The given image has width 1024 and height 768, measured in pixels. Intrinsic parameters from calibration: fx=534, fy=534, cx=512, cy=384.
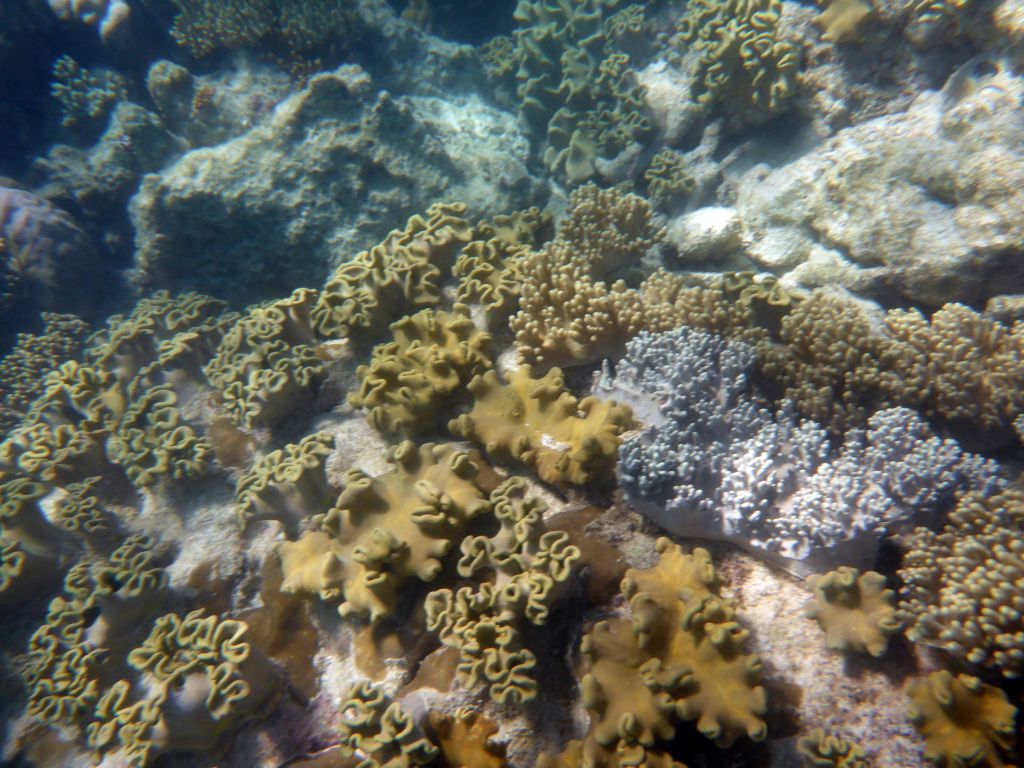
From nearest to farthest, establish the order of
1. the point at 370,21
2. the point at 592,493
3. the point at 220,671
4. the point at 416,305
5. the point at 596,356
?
the point at 220,671 → the point at 592,493 → the point at 596,356 → the point at 416,305 → the point at 370,21

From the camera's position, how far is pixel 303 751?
12.5ft

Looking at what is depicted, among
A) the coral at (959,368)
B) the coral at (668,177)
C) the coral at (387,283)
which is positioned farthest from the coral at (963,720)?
the coral at (668,177)

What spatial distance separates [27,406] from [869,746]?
10.7 meters

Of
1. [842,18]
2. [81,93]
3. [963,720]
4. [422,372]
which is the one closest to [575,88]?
[842,18]

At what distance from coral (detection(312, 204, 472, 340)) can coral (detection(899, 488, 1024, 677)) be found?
4.42 meters

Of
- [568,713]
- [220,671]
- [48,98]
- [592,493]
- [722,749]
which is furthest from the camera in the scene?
[48,98]

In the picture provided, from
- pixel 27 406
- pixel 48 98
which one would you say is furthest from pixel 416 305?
pixel 48 98

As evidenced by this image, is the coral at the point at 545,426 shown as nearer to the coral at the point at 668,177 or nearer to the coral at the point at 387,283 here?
the coral at the point at 387,283

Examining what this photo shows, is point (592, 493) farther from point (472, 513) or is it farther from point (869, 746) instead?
point (869, 746)

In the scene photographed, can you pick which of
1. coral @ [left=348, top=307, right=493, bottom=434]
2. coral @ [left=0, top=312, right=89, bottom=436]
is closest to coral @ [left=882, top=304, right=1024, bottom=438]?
coral @ [left=348, top=307, right=493, bottom=434]

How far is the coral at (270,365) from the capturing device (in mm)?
5152

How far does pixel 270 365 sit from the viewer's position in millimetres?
5332

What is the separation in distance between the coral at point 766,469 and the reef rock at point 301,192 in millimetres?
5739

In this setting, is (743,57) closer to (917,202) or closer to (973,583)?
(917,202)
